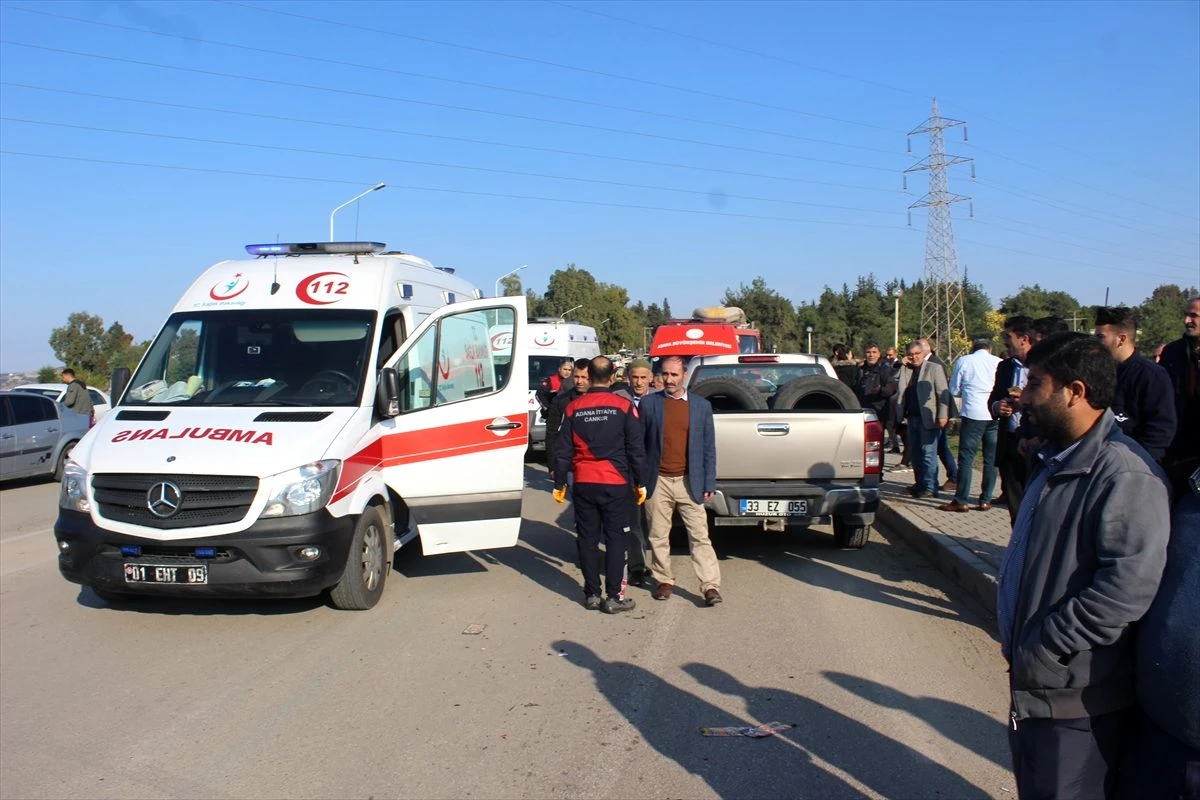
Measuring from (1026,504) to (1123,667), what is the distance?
0.51 m

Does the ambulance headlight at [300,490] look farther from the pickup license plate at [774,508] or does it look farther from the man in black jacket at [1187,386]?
the man in black jacket at [1187,386]

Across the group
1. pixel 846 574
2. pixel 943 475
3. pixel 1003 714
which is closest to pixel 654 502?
pixel 846 574

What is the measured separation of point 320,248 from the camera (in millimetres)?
8297

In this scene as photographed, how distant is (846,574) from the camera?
798cm

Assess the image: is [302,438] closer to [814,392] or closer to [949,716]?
[949,716]

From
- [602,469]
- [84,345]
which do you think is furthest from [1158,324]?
[84,345]

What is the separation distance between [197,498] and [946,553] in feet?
19.9

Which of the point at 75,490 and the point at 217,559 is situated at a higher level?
the point at 75,490

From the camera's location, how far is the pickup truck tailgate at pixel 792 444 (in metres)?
8.00

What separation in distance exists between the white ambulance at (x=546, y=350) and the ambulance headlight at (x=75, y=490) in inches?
410

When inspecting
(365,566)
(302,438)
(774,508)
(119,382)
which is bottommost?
(365,566)

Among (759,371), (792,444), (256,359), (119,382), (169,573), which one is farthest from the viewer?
(759,371)

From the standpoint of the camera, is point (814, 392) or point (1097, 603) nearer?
point (1097, 603)

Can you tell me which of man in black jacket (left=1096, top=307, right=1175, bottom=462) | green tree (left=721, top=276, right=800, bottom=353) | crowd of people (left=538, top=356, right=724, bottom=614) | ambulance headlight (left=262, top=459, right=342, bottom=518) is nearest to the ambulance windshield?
ambulance headlight (left=262, top=459, right=342, bottom=518)
